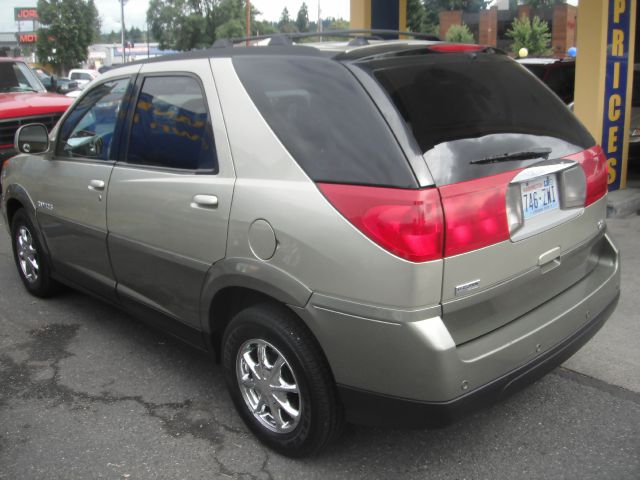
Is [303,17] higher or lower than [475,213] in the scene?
higher

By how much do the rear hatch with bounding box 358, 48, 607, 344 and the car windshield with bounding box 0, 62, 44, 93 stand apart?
8372mm

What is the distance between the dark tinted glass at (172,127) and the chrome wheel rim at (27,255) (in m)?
1.83

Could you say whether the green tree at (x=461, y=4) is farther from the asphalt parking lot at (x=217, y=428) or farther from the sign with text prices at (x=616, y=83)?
the asphalt parking lot at (x=217, y=428)

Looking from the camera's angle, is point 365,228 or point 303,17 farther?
point 303,17

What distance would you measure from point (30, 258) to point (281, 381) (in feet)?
10.1

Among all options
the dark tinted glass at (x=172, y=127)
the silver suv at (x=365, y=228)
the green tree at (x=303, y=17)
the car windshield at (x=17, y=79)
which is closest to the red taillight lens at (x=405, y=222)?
the silver suv at (x=365, y=228)

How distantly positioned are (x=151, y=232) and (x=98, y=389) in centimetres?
97

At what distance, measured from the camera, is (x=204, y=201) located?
301 cm

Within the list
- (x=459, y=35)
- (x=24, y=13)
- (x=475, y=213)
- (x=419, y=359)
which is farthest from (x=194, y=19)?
(x=419, y=359)

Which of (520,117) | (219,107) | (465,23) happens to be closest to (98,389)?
(219,107)

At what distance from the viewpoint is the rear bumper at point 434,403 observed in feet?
7.88

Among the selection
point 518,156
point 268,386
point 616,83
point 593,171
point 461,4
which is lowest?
point 268,386

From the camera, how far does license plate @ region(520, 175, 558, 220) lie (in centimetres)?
261

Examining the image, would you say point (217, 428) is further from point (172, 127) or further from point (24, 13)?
point (24, 13)
